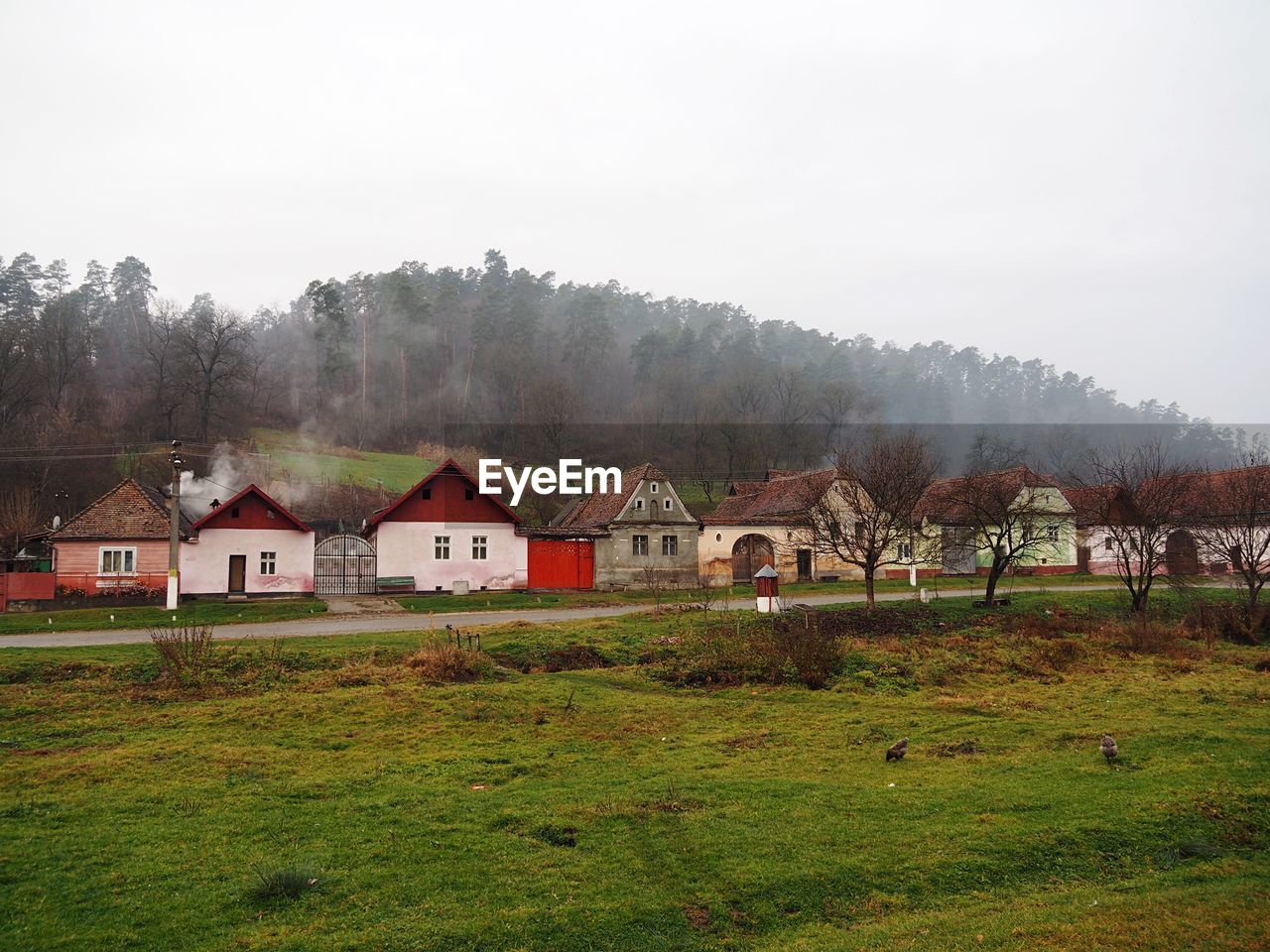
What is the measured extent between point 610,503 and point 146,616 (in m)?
24.9

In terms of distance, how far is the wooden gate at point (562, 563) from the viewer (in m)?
44.7

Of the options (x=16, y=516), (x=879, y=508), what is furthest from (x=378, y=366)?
(x=879, y=508)

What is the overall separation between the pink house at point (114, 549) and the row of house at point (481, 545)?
57 mm

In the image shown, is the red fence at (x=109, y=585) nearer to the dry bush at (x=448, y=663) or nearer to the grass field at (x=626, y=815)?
the grass field at (x=626, y=815)

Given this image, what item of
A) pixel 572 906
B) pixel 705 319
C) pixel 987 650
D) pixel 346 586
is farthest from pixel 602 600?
pixel 705 319

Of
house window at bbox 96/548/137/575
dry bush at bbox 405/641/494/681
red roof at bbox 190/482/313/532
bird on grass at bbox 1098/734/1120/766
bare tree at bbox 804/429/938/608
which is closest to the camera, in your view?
bird on grass at bbox 1098/734/1120/766

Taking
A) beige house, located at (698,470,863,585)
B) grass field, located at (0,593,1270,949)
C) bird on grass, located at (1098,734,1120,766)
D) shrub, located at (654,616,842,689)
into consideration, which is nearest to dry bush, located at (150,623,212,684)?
grass field, located at (0,593,1270,949)

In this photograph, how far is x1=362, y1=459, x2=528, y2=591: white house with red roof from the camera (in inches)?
1671

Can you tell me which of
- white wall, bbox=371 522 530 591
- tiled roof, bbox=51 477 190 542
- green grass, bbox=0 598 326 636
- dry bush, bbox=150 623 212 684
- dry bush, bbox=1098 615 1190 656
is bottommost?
dry bush, bbox=1098 615 1190 656

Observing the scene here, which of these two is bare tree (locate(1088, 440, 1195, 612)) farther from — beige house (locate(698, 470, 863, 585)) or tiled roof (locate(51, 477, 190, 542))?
tiled roof (locate(51, 477, 190, 542))

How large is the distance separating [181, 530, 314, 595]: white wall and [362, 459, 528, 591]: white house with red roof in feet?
11.7

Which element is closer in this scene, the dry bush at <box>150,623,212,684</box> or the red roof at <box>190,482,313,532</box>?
the dry bush at <box>150,623,212,684</box>

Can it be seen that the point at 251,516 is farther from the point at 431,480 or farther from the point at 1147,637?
the point at 1147,637

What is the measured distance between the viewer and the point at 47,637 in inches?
1020
